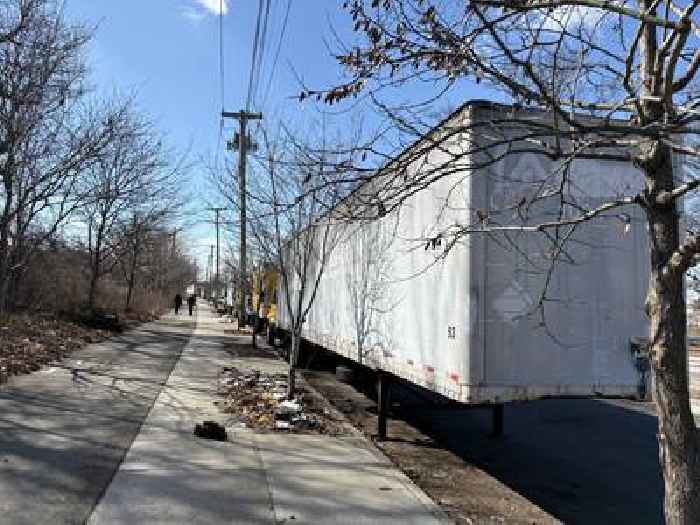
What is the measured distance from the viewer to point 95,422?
372 inches

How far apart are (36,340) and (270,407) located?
9.29 m

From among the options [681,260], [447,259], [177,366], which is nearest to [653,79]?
[681,260]

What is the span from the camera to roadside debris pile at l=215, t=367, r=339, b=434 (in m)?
10.1

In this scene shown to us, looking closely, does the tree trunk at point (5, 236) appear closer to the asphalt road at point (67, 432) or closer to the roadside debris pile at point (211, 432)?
the asphalt road at point (67, 432)

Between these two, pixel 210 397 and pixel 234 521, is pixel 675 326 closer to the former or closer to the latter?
pixel 234 521

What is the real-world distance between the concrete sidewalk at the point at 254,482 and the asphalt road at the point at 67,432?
0.80 ft

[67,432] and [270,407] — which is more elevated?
[270,407]

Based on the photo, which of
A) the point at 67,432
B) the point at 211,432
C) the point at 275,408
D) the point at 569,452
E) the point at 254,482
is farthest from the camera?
the point at 275,408

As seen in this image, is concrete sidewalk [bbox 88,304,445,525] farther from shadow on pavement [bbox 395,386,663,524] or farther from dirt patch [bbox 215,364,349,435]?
shadow on pavement [bbox 395,386,663,524]

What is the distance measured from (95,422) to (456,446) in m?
4.83

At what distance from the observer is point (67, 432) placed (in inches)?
343

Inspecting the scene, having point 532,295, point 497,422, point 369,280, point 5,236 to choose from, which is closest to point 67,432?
point 369,280

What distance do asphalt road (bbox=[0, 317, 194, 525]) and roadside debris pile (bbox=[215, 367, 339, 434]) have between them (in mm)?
1213

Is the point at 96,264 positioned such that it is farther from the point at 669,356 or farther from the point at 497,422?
the point at 669,356
